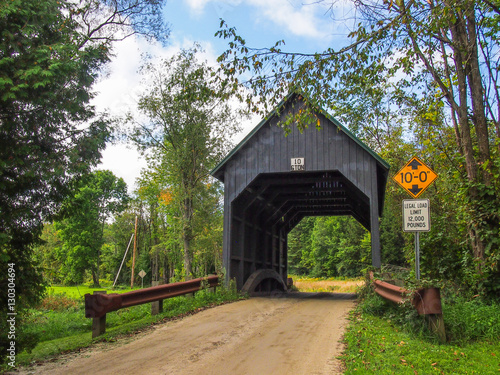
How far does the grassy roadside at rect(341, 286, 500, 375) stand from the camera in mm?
4812

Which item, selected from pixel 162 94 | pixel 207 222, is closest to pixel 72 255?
pixel 207 222

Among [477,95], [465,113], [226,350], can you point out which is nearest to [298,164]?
[465,113]

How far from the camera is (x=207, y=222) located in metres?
22.0

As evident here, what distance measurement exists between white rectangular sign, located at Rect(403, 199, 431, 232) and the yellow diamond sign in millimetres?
420

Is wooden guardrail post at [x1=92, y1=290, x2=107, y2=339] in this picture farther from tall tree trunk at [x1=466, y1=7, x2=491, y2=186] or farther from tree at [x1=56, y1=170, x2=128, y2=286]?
tree at [x1=56, y1=170, x2=128, y2=286]

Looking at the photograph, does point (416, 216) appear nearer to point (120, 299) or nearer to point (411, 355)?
point (411, 355)

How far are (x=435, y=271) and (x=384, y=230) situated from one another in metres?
30.9

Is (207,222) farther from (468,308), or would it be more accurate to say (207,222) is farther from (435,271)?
(468,308)

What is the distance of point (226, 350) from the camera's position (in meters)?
5.78

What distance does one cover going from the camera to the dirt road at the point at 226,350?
4922mm

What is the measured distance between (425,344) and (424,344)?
0.01 m

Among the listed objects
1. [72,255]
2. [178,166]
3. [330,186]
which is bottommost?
[72,255]

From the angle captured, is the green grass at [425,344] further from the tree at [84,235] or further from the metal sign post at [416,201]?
the tree at [84,235]

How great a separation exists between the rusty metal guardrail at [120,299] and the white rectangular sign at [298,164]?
16.6 ft
